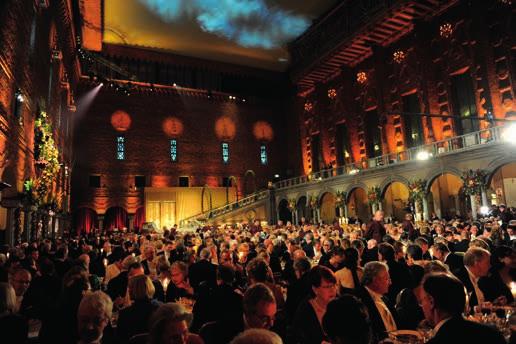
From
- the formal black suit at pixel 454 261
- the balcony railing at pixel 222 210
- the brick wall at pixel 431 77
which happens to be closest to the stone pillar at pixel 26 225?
the formal black suit at pixel 454 261

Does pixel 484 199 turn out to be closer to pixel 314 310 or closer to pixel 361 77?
pixel 361 77

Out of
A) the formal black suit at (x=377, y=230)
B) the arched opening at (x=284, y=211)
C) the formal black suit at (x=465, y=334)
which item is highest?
the arched opening at (x=284, y=211)

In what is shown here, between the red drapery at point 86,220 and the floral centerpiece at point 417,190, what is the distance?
2700cm

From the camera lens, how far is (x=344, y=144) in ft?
121

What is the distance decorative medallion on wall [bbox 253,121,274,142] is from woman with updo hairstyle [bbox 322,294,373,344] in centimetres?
4221

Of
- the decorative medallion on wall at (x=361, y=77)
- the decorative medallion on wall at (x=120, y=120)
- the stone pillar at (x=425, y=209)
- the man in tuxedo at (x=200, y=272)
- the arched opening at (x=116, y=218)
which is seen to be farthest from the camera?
Answer: the decorative medallion on wall at (x=120, y=120)

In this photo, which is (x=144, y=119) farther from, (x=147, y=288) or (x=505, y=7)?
(x=147, y=288)

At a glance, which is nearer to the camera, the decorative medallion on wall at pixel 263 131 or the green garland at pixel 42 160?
the green garland at pixel 42 160

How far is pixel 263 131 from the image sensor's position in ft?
147

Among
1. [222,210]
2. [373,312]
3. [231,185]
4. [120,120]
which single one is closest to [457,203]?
[222,210]

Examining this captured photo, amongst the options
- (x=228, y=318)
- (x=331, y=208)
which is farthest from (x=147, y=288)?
(x=331, y=208)

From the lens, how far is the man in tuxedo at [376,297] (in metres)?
3.88

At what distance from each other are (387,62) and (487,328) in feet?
107

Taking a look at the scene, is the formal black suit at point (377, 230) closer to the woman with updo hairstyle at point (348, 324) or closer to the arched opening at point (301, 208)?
the woman with updo hairstyle at point (348, 324)
